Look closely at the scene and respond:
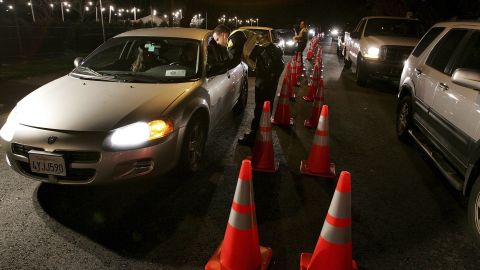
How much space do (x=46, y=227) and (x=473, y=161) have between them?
3.73 meters

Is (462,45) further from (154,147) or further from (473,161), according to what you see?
(154,147)

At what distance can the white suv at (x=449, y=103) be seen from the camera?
349 cm

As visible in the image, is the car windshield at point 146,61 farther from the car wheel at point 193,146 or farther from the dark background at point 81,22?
the dark background at point 81,22

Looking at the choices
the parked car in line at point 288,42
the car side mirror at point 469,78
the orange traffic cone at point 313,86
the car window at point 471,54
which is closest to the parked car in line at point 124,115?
the car side mirror at point 469,78

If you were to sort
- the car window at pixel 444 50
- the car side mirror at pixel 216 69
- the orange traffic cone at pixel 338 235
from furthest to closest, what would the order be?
1. the car side mirror at pixel 216 69
2. the car window at pixel 444 50
3. the orange traffic cone at pixel 338 235

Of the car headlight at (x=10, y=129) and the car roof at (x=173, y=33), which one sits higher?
the car roof at (x=173, y=33)

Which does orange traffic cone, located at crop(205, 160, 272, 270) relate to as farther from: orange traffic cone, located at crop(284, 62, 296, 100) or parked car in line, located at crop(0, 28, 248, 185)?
orange traffic cone, located at crop(284, 62, 296, 100)

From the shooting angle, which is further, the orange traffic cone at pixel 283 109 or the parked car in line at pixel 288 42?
the parked car in line at pixel 288 42

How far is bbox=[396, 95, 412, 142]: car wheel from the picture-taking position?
583 centimetres

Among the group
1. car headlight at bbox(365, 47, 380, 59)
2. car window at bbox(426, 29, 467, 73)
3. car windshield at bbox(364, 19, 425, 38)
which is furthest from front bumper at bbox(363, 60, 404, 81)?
car window at bbox(426, 29, 467, 73)

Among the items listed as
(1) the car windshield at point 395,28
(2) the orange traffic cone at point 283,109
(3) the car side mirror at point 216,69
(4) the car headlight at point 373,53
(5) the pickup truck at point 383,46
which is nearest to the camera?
(3) the car side mirror at point 216,69

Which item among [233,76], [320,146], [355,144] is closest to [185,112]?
[320,146]

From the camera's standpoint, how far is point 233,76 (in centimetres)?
623

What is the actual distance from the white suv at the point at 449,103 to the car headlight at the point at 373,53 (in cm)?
471
